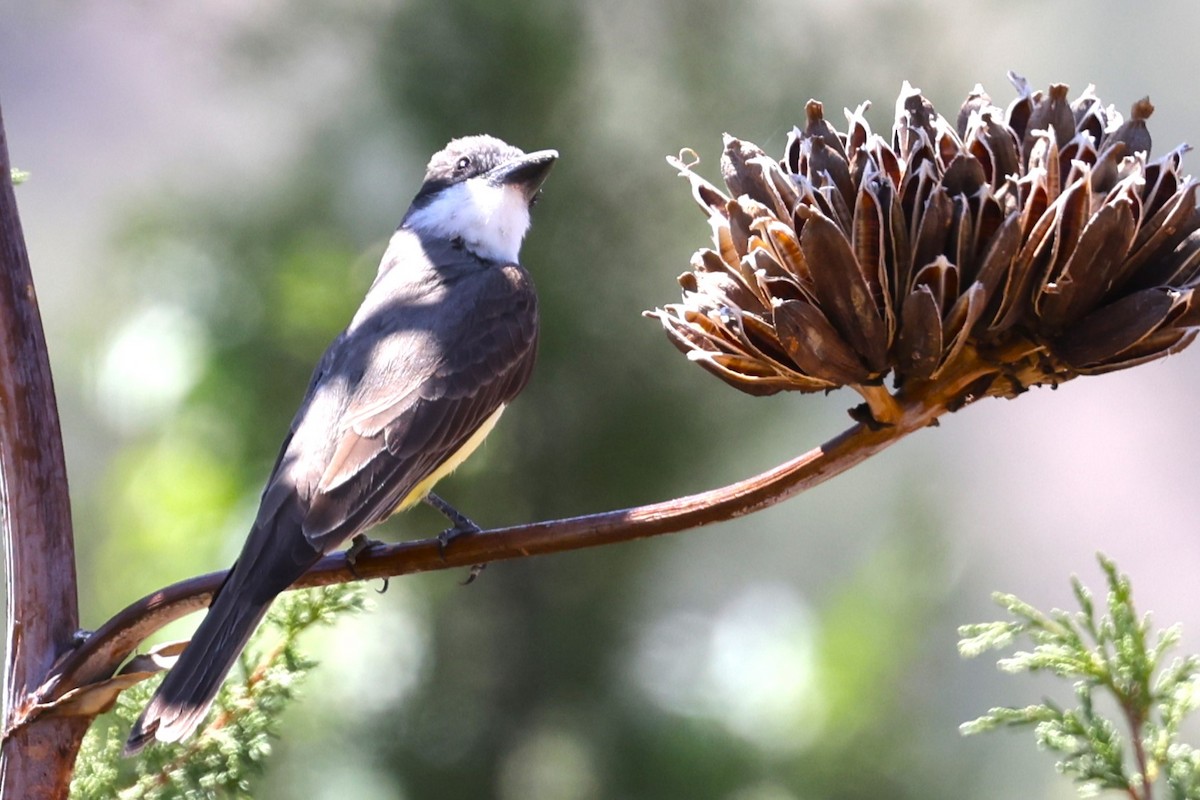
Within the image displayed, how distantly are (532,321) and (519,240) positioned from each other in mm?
409

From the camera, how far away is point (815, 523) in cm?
399

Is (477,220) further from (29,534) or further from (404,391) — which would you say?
(29,534)

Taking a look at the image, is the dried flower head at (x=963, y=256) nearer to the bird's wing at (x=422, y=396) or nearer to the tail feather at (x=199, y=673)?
the tail feather at (x=199, y=673)

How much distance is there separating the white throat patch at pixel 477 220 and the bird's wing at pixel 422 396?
0.22 meters

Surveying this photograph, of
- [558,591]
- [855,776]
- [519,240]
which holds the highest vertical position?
[519,240]

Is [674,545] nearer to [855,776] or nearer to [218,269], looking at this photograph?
[855,776]

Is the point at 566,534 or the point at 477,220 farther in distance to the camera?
the point at 477,220

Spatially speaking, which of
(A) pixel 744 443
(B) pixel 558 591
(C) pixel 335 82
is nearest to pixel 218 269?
(C) pixel 335 82

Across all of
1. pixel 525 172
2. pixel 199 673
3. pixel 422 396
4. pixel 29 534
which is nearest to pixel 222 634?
pixel 199 673

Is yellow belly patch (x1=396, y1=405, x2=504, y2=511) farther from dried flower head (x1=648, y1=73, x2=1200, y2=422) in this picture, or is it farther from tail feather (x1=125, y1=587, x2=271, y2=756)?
dried flower head (x1=648, y1=73, x2=1200, y2=422)

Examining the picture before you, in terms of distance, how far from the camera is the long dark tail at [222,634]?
57.6 inches

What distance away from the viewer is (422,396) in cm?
227

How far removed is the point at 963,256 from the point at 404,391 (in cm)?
142

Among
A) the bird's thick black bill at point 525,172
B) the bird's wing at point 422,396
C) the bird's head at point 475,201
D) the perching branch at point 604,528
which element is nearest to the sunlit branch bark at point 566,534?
the perching branch at point 604,528
